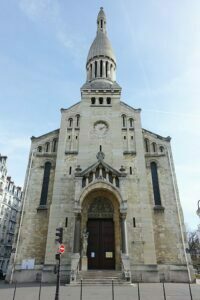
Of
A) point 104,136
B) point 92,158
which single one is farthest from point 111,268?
point 104,136

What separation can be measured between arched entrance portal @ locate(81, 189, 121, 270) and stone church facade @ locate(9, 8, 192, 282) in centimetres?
8

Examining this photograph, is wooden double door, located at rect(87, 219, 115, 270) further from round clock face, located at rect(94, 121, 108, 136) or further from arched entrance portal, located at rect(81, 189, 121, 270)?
round clock face, located at rect(94, 121, 108, 136)

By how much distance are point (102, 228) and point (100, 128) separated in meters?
11.2

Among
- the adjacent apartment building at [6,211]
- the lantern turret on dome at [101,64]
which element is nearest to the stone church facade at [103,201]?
the lantern turret on dome at [101,64]

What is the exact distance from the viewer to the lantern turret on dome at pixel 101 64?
31.9 metres

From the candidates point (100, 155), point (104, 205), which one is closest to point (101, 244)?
point (104, 205)

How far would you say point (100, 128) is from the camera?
26.7m

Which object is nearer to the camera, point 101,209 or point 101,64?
point 101,209

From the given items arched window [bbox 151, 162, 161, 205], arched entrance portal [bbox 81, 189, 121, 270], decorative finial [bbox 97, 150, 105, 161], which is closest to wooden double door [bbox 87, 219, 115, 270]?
arched entrance portal [bbox 81, 189, 121, 270]

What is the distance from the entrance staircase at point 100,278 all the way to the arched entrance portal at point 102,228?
7.10 feet

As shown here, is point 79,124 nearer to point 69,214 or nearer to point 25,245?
point 69,214

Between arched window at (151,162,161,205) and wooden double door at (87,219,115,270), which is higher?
arched window at (151,162,161,205)

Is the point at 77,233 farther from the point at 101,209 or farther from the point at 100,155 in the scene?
the point at 100,155

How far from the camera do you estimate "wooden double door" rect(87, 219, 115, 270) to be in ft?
65.7
